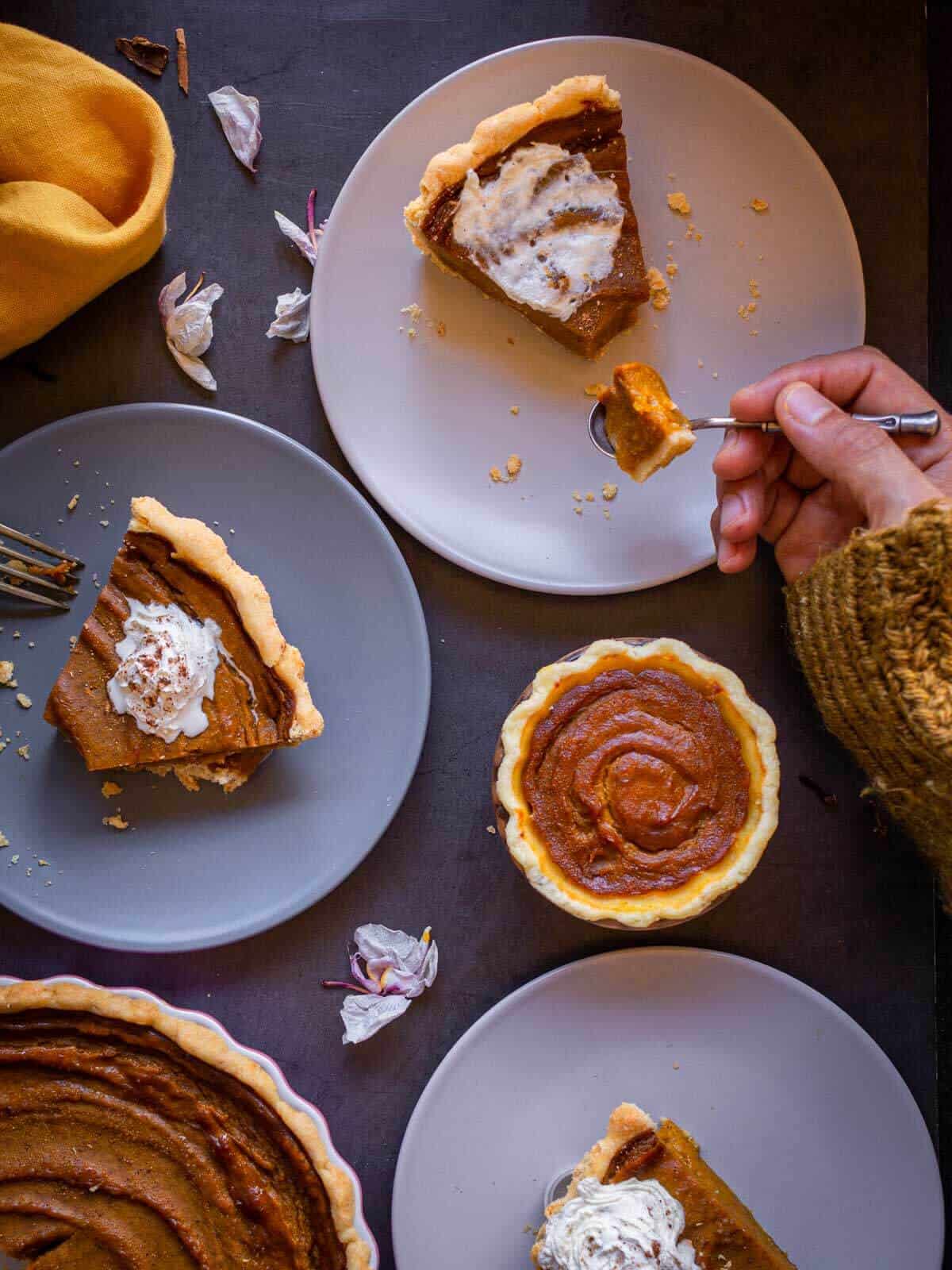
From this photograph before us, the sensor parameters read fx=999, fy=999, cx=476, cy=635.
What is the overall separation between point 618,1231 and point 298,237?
2.89 meters

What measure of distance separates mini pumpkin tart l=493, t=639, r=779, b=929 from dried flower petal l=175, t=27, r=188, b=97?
6.80 feet

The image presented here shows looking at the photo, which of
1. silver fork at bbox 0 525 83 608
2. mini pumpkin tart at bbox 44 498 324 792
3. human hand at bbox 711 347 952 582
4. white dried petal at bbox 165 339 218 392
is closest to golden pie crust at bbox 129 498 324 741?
mini pumpkin tart at bbox 44 498 324 792

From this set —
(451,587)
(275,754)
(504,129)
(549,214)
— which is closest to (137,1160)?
(275,754)

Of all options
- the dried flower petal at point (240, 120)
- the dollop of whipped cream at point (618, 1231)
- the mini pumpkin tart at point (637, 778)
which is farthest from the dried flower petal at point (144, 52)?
the dollop of whipped cream at point (618, 1231)

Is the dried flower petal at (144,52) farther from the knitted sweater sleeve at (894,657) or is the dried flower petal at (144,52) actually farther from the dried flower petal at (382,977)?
the dried flower petal at (382,977)

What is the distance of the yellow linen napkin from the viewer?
2666 millimetres

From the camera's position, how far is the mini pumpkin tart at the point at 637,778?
2.72 meters

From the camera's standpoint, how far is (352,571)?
9.59 ft

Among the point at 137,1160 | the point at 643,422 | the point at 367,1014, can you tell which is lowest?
the point at 137,1160

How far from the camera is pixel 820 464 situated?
2609 mm

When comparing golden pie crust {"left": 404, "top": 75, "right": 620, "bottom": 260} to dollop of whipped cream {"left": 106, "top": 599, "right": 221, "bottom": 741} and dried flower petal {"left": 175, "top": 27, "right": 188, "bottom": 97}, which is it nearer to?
dried flower petal {"left": 175, "top": 27, "right": 188, "bottom": 97}

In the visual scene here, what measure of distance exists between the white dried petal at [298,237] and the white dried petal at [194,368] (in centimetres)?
46

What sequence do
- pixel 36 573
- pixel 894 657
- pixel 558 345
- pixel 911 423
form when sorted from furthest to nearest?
pixel 558 345 < pixel 36 573 < pixel 911 423 < pixel 894 657

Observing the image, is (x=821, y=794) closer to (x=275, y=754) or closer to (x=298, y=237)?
(x=275, y=754)
